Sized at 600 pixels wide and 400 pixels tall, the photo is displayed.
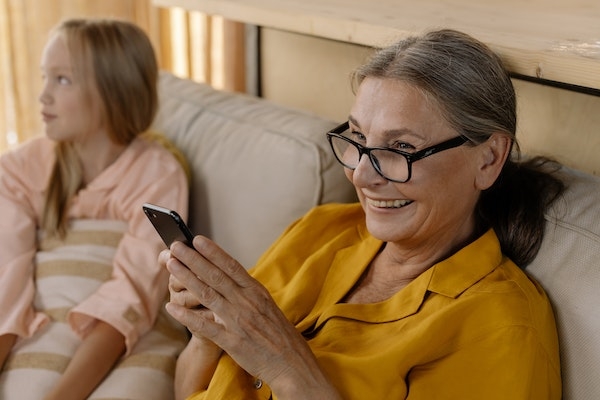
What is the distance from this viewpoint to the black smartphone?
105 centimetres

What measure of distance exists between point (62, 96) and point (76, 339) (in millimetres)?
568

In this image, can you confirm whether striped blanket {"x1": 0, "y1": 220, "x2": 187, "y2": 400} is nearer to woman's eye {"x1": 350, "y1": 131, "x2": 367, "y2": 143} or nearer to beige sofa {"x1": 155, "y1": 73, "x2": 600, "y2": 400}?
beige sofa {"x1": 155, "y1": 73, "x2": 600, "y2": 400}

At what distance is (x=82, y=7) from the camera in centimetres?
278

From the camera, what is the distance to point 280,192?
1597 mm

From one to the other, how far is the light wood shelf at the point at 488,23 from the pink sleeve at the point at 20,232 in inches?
23.4

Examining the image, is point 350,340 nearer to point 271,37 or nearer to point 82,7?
point 271,37

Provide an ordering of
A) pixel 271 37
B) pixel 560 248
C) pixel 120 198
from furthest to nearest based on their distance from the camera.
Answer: pixel 271 37
pixel 120 198
pixel 560 248

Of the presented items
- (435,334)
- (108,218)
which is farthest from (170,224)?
(108,218)

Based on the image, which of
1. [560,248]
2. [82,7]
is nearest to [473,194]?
[560,248]

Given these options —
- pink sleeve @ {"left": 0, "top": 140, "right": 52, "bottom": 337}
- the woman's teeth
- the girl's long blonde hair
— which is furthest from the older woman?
the girl's long blonde hair

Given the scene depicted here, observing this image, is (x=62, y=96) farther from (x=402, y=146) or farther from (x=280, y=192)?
(x=402, y=146)

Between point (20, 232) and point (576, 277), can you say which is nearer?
point (576, 277)

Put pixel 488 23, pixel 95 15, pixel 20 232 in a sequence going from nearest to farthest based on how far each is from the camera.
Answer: pixel 488 23
pixel 20 232
pixel 95 15

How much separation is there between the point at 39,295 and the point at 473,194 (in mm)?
998
